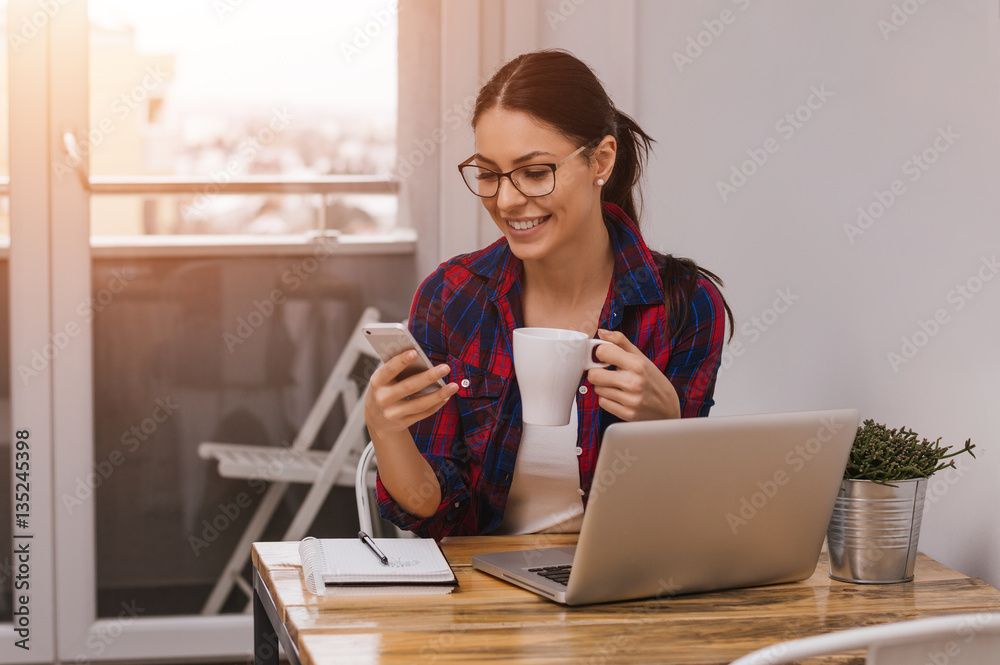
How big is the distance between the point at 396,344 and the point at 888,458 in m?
0.64

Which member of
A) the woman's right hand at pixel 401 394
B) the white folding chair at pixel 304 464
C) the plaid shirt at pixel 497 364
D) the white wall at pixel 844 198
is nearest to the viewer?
the woman's right hand at pixel 401 394

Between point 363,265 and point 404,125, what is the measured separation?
404 mm

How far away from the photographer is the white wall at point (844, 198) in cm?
138

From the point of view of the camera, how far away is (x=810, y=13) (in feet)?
5.95

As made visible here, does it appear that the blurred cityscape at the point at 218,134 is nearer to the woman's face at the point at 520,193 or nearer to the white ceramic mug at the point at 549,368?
the woman's face at the point at 520,193

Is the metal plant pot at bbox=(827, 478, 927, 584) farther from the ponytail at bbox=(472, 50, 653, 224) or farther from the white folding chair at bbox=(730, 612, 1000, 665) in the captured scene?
the ponytail at bbox=(472, 50, 653, 224)

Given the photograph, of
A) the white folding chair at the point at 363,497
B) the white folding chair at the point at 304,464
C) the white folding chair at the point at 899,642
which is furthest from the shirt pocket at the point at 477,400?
the white folding chair at the point at 304,464

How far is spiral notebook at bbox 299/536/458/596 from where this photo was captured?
1.15 metres

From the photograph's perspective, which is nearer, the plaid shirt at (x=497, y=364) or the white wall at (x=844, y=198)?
the white wall at (x=844, y=198)

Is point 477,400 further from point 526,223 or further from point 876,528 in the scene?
point 876,528

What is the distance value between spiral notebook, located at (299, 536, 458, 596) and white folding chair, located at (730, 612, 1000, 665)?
47 centimetres

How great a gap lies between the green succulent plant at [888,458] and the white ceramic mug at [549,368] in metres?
0.38

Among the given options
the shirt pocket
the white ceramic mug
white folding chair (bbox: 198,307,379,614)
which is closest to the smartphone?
the white ceramic mug

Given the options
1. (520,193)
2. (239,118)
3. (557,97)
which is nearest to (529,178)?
(520,193)
